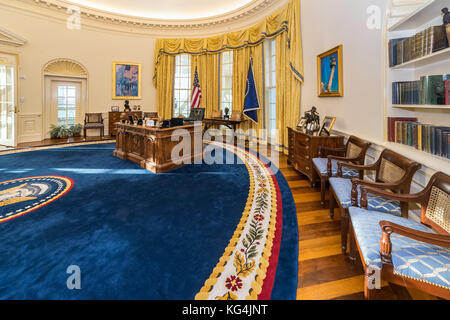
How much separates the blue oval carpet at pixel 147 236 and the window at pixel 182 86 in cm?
568

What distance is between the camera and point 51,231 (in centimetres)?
231

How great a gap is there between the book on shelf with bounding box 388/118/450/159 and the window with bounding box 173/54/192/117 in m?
7.68

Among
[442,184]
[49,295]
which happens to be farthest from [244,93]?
[49,295]

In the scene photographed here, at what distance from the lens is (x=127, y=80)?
29.6 ft

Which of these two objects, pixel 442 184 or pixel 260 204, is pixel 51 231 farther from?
pixel 442 184

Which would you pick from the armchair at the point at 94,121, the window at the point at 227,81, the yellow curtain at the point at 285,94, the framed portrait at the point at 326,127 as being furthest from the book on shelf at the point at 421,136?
the armchair at the point at 94,121

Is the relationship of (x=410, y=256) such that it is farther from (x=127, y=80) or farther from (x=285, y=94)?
(x=127, y=80)

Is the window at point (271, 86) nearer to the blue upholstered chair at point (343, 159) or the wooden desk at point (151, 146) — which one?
the wooden desk at point (151, 146)

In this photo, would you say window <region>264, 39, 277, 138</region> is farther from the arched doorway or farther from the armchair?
the arched doorway

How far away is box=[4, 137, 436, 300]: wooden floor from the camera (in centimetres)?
156

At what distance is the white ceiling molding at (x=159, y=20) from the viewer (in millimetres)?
6805

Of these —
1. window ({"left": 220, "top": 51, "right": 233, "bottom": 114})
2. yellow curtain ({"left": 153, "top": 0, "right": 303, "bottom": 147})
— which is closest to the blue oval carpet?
yellow curtain ({"left": 153, "top": 0, "right": 303, "bottom": 147})

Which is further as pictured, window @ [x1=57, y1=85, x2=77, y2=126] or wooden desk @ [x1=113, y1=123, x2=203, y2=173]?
window @ [x1=57, y1=85, x2=77, y2=126]
